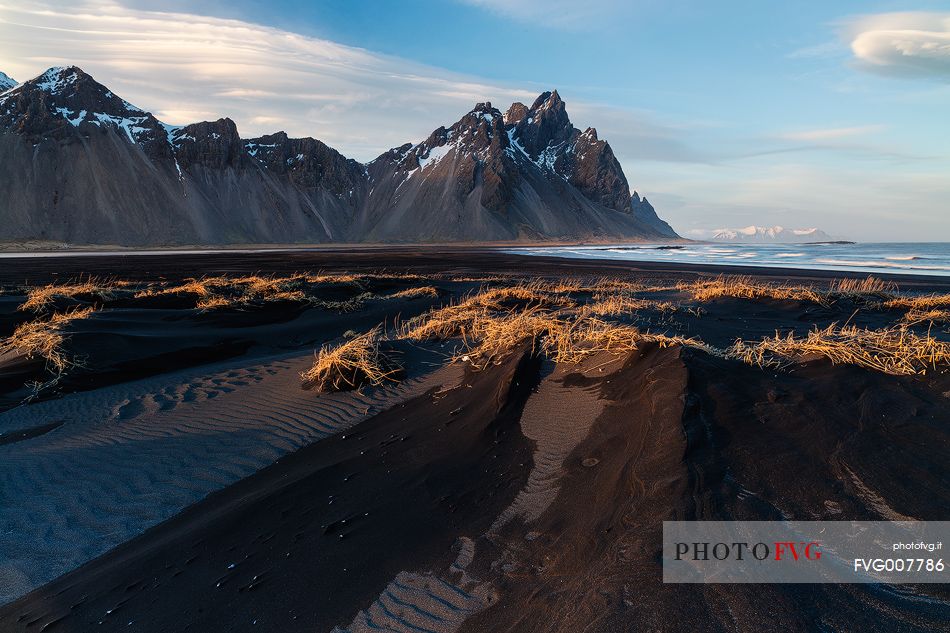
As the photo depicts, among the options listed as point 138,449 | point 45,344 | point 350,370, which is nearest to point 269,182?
point 45,344

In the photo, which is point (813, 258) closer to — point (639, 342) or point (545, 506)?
point (639, 342)

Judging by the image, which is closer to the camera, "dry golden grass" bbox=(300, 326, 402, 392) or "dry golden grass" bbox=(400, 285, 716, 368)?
"dry golden grass" bbox=(400, 285, 716, 368)

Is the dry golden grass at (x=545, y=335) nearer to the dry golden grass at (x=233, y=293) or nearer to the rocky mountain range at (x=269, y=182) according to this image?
the dry golden grass at (x=233, y=293)

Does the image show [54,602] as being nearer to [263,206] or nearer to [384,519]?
[384,519]

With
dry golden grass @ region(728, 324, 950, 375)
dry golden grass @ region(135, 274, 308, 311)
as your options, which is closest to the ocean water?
dry golden grass @ region(728, 324, 950, 375)

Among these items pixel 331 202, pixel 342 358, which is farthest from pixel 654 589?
pixel 331 202

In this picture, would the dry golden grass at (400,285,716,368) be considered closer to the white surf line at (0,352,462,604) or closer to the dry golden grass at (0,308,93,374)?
the white surf line at (0,352,462,604)
